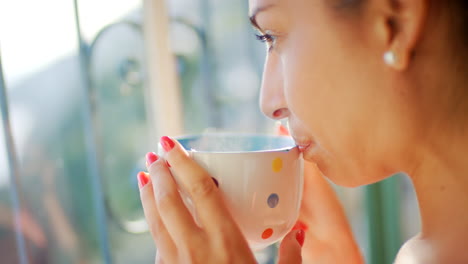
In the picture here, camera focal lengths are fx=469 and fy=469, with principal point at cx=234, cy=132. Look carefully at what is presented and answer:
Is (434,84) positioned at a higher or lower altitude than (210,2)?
lower

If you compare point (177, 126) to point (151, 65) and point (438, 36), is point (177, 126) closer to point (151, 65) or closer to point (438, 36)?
point (151, 65)

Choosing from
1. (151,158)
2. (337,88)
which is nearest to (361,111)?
(337,88)

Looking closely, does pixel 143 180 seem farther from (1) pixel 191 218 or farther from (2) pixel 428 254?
(2) pixel 428 254

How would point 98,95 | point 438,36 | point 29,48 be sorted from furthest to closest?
point 98,95 < point 29,48 < point 438,36

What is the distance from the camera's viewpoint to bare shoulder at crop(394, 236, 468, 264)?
52cm

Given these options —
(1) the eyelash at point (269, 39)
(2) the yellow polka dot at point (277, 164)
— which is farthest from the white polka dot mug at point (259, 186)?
(1) the eyelash at point (269, 39)

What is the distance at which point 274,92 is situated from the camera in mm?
583

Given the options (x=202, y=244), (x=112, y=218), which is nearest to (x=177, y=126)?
(x=112, y=218)

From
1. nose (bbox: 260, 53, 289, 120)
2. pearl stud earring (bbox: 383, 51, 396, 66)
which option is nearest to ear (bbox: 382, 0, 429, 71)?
pearl stud earring (bbox: 383, 51, 396, 66)

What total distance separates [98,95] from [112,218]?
273mm

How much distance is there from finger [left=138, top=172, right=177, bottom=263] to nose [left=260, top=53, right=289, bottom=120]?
172 millimetres

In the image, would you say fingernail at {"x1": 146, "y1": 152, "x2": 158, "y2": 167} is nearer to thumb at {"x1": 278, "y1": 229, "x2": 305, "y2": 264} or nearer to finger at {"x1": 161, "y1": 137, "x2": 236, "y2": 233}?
finger at {"x1": 161, "y1": 137, "x2": 236, "y2": 233}

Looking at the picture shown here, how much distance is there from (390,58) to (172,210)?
11.3 inches

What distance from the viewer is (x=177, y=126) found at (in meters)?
1.11
